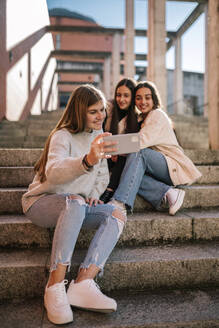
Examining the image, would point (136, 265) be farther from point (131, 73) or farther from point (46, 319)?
point (131, 73)

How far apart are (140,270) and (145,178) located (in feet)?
2.69

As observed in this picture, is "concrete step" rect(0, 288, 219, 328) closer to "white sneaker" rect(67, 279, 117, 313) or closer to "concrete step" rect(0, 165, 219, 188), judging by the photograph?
"white sneaker" rect(67, 279, 117, 313)

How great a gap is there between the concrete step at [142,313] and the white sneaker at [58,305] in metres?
0.04

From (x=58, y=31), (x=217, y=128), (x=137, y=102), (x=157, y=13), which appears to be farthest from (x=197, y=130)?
(x=58, y=31)

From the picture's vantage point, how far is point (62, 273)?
4.99ft

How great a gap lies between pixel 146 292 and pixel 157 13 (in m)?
6.75

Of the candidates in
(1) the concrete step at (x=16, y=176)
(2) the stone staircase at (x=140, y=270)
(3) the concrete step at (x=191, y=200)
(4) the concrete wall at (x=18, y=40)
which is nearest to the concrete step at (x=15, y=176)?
(1) the concrete step at (x=16, y=176)

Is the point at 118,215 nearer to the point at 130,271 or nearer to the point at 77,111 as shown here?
the point at 130,271

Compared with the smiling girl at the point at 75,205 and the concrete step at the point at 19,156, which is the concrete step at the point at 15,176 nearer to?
the concrete step at the point at 19,156

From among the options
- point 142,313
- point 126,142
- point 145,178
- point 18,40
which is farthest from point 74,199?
point 18,40

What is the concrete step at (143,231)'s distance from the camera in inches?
78.1

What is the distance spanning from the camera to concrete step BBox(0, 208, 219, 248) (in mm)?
1983

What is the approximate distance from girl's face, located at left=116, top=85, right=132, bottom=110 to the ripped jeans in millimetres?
1408

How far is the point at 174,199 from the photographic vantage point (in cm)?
224
